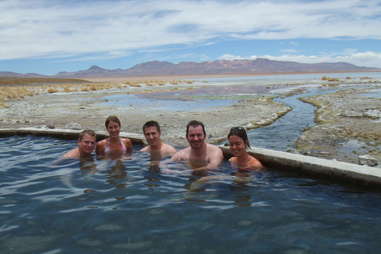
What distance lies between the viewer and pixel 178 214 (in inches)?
165

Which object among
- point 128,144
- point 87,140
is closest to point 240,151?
point 87,140

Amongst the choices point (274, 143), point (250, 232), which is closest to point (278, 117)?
point (274, 143)

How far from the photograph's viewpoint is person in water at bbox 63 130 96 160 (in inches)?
261

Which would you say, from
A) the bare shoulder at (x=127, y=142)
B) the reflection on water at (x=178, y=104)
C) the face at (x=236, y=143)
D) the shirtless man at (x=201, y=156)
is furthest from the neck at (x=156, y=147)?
the reflection on water at (x=178, y=104)

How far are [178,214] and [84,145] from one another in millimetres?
3162

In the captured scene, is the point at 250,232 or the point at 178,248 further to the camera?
the point at 250,232

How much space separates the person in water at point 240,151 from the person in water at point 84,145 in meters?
2.63

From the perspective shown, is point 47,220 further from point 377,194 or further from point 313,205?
point 377,194

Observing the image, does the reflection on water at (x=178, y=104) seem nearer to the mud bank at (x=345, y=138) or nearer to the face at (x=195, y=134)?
the mud bank at (x=345, y=138)

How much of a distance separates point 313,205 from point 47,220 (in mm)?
3227

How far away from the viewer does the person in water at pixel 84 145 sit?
662cm

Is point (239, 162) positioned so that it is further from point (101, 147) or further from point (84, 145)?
point (101, 147)

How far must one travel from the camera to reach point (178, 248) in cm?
338

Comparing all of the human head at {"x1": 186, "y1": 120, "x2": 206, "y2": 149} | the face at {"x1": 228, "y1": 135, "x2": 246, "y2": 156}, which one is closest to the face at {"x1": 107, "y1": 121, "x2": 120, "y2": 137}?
the human head at {"x1": 186, "y1": 120, "x2": 206, "y2": 149}
